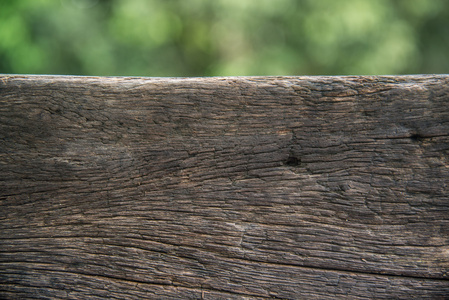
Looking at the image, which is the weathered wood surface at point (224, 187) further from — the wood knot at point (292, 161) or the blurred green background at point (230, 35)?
the blurred green background at point (230, 35)

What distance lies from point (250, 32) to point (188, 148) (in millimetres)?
10185

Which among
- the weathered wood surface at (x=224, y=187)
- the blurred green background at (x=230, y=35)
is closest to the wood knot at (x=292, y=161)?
the weathered wood surface at (x=224, y=187)

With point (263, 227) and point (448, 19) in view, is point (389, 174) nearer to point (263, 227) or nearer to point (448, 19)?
point (263, 227)

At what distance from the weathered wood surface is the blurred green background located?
27.1ft

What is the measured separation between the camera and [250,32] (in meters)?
10.6

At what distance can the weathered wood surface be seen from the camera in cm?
82

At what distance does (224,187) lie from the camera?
853mm

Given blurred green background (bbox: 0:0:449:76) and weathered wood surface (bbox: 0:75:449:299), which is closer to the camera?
weathered wood surface (bbox: 0:75:449:299)

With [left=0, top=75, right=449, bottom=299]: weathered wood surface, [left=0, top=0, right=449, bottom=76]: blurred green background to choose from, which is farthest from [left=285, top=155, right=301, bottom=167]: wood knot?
[left=0, top=0, right=449, bottom=76]: blurred green background

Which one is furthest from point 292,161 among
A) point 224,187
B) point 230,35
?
point 230,35

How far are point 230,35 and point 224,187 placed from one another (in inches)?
414

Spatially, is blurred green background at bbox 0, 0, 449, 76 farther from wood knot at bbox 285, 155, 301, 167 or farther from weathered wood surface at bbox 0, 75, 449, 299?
wood knot at bbox 285, 155, 301, 167

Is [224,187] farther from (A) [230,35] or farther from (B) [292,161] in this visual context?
(A) [230,35]

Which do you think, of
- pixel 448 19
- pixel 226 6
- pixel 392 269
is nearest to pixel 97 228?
pixel 392 269
